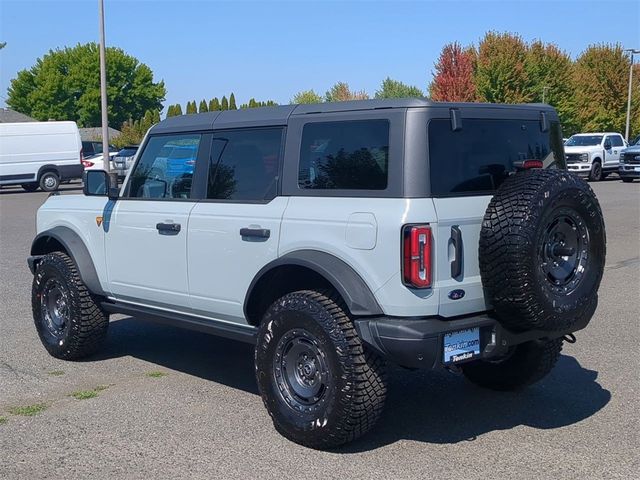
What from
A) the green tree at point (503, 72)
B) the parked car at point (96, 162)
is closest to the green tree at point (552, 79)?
the green tree at point (503, 72)

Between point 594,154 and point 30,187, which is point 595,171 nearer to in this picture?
point 594,154

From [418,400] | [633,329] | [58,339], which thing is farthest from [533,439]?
[58,339]

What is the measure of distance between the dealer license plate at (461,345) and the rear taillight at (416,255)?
337mm

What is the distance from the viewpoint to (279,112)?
5.34 metres

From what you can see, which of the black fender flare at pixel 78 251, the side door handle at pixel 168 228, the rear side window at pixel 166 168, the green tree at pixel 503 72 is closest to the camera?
the side door handle at pixel 168 228

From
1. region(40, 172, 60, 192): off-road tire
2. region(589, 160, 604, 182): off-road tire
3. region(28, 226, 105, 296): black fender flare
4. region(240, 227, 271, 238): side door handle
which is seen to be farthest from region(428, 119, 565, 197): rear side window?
region(589, 160, 604, 182): off-road tire

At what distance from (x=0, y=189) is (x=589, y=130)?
3952cm

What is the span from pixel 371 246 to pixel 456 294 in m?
0.54

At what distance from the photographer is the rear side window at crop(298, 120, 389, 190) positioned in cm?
465

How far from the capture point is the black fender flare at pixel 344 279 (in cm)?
447

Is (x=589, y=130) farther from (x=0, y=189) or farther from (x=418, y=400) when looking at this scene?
(x=418, y=400)

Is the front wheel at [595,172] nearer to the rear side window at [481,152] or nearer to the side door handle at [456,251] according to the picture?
the rear side window at [481,152]

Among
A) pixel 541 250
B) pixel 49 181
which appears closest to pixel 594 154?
pixel 49 181

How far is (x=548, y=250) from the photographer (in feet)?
15.2
